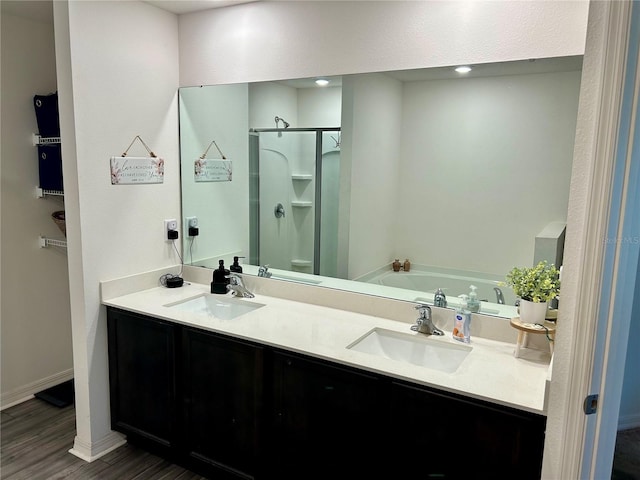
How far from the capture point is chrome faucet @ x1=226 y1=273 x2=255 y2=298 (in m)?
2.68

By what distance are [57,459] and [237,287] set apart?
52.9 inches

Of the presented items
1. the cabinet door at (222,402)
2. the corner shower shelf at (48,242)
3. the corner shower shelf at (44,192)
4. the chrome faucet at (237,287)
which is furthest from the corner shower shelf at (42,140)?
the cabinet door at (222,402)

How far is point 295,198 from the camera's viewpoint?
2.74m

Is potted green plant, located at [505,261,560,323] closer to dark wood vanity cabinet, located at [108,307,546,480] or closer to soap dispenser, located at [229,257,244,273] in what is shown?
dark wood vanity cabinet, located at [108,307,546,480]

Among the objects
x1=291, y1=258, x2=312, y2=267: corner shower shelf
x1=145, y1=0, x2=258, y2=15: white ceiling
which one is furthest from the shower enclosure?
x1=145, y1=0, x2=258, y2=15: white ceiling

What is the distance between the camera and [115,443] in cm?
270

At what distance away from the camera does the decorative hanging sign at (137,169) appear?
8.37 feet

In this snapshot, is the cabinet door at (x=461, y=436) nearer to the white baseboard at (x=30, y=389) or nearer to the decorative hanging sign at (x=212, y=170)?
the decorative hanging sign at (x=212, y=170)

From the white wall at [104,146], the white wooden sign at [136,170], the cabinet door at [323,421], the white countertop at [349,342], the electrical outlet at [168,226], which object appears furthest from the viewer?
the electrical outlet at [168,226]

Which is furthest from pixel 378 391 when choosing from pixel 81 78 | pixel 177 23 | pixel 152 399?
pixel 177 23

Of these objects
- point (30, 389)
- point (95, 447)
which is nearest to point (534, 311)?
point (95, 447)

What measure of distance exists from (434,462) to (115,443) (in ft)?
6.28

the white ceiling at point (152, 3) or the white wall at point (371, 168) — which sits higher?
the white ceiling at point (152, 3)

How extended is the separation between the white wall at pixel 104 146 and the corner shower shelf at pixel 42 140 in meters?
0.68
